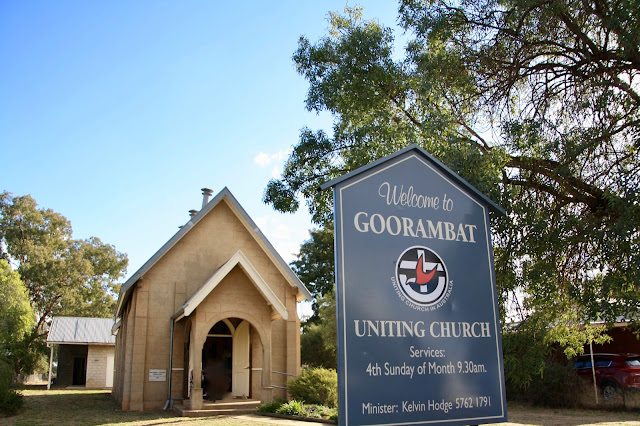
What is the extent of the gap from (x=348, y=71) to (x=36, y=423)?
13018 mm

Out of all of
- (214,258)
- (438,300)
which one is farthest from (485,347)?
(214,258)

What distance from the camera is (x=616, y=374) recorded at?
19062 millimetres

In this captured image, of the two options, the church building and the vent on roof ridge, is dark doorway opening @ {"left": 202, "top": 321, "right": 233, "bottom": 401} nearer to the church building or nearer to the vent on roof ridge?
the church building

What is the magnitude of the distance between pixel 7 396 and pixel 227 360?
7.24 m

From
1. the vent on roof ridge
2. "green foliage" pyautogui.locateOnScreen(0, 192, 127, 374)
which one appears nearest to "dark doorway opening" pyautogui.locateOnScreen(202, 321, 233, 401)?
the vent on roof ridge

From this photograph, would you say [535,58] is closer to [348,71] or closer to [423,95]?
[423,95]

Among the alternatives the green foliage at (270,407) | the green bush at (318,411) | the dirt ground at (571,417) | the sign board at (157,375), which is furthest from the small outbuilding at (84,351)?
the dirt ground at (571,417)

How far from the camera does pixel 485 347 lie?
687 cm

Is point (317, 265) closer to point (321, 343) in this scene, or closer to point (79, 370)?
point (321, 343)

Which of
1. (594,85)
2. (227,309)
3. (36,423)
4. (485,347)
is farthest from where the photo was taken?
(227,309)

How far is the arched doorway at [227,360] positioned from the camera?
19328 mm

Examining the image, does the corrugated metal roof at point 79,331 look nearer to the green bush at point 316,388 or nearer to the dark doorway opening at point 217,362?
the dark doorway opening at point 217,362

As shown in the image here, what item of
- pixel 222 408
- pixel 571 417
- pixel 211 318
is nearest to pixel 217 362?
pixel 222 408

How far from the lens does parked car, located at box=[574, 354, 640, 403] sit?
18547 millimetres
